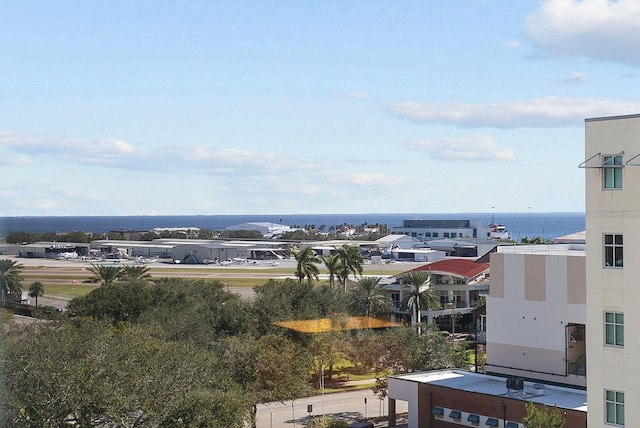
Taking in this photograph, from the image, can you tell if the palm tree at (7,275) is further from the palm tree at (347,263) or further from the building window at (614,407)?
the palm tree at (347,263)

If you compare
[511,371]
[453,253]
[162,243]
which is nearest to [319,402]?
[511,371]

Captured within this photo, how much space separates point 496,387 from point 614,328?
8794mm

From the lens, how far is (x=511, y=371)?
2553 centimetres

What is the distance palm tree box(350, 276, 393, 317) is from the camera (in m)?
42.2

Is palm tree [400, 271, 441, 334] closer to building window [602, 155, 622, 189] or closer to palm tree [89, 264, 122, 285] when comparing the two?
palm tree [89, 264, 122, 285]

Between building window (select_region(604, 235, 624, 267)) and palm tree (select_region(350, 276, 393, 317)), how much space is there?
26533 millimetres

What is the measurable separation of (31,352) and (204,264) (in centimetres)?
4740


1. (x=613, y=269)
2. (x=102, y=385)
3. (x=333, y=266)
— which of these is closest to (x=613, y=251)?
(x=613, y=269)

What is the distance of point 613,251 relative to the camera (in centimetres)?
1572

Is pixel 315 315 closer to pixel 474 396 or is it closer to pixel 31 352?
pixel 474 396

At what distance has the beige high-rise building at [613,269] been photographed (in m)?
15.3

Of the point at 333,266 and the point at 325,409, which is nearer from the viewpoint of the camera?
the point at 325,409

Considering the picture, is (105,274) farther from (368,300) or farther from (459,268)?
(459,268)

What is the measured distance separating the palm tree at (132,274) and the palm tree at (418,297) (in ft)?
47.0
